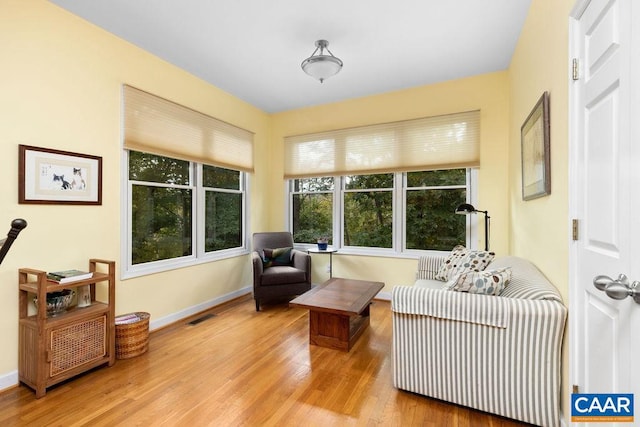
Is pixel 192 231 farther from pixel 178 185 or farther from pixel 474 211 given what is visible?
pixel 474 211

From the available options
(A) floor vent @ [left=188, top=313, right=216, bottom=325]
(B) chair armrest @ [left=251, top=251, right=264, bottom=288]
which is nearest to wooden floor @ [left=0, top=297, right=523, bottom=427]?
(A) floor vent @ [left=188, top=313, right=216, bottom=325]

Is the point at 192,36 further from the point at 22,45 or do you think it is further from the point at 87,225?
the point at 87,225

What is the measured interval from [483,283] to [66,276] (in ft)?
9.49

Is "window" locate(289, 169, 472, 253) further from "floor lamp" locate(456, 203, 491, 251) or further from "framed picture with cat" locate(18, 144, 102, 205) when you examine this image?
"framed picture with cat" locate(18, 144, 102, 205)

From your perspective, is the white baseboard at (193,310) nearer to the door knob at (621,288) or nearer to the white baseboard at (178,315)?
the white baseboard at (178,315)

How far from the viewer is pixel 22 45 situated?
213 centimetres

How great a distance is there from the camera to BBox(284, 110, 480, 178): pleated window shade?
3.64m

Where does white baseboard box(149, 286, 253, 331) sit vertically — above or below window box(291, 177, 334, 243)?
below

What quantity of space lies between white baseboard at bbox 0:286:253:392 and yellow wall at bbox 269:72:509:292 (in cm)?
120

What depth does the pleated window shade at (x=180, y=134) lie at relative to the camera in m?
2.88

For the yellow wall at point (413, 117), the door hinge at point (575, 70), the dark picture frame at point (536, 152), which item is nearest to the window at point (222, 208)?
the yellow wall at point (413, 117)

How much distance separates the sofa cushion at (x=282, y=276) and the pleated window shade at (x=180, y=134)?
60.8 inches

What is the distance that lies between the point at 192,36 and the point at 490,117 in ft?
10.9

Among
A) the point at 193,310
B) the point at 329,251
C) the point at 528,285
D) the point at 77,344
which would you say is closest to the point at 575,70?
the point at 528,285
